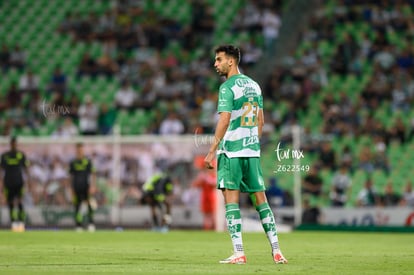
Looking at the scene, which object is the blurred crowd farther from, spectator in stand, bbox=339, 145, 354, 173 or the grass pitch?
the grass pitch

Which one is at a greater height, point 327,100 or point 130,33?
point 130,33

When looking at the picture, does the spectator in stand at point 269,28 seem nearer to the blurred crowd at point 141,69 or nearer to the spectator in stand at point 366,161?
the blurred crowd at point 141,69

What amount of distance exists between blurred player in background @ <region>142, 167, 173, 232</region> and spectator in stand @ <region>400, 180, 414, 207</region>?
6811 mm

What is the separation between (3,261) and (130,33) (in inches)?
969

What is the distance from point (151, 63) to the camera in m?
34.3

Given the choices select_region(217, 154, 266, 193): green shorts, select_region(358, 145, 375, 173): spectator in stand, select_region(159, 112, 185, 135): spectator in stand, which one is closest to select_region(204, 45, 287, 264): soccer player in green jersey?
select_region(217, 154, 266, 193): green shorts

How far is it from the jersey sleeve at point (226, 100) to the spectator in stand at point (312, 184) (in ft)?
55.4

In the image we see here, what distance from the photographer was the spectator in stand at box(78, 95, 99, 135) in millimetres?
31188

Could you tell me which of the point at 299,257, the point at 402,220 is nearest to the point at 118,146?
the point at 402,220

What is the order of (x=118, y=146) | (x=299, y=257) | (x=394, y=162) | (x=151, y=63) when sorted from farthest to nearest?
1. (x=151, y=63)
2. (x=118, y=146)
3. (x=394, y=162)
4. (x=299, y=257)

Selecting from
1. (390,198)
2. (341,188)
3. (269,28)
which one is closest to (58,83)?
(269,28)

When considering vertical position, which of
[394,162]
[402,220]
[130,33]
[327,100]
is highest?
[130,33]

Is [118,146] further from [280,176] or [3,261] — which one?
[3,261]

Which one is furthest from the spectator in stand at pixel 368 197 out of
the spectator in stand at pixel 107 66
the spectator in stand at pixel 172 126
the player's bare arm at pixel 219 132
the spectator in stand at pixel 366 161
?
the player's bare arm at pixel 219 132
